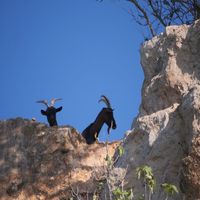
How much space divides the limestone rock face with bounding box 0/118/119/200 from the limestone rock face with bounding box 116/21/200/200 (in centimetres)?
218

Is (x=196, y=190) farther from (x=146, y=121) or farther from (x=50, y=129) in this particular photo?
(x=50, y=129)

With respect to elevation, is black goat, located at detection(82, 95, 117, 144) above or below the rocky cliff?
above

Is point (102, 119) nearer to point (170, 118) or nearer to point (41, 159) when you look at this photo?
point (41, 159)

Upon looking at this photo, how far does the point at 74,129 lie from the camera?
10.7 meters

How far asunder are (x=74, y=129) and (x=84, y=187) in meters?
2.69

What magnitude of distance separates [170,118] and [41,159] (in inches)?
169

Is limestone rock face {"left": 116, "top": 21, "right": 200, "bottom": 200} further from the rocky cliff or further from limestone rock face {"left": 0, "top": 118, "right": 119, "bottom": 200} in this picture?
limestone rock face {"left": 0, "top": 118, "right": 119, "bottom": 200}

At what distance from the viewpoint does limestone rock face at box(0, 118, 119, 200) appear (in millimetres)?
9148

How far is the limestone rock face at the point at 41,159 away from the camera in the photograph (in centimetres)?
915

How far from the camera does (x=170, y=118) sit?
229 inches

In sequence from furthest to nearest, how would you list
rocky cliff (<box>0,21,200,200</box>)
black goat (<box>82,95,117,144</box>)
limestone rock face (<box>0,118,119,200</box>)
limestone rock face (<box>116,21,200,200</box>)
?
black goat (<box>82,95,117,144</box>) < limestone rock face (<box>0,118,119,200</box>) < rocky cliff (<box>0,21,200,200</box>) < limestone rock face (<box>116,21,200,200</box>)

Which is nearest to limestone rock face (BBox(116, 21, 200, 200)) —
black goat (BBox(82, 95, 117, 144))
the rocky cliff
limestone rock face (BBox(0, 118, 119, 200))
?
the rocky cliff

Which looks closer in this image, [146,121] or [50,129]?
[146,121]

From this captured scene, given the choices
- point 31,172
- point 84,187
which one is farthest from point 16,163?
A: point 84,187
